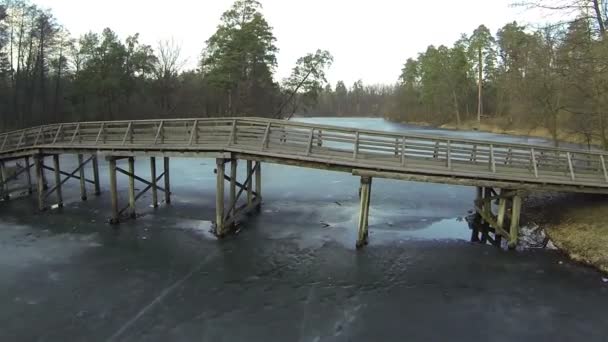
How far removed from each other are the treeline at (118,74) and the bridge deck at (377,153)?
32.1 m

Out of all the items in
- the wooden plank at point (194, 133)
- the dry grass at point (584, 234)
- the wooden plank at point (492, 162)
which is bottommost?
the dry grass at point (584, 234)

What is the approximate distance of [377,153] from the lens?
1451 centimetres

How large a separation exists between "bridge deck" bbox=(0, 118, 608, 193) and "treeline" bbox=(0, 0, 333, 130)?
32.1 meters

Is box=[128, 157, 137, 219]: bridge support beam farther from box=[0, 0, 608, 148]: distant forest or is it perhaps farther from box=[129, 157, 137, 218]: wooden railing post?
box=[0, 0, 608, 148]: distant forest

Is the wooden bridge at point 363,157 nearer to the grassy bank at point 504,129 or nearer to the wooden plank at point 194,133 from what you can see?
the wooden plank at point 194,133

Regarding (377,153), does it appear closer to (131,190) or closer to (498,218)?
(498,218)

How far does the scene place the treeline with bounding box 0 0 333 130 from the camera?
4406 centimetres

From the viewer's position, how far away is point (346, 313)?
9.88 meters

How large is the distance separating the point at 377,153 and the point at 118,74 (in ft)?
152

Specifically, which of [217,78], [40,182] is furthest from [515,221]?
[217,78]

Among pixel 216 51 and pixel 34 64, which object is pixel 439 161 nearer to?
pixel 216 51

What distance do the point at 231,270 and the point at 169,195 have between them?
944 centimetres

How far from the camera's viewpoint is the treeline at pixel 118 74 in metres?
44.1

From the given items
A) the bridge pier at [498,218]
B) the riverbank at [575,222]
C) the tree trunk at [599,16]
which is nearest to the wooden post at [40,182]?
the bridge pier at [498,218]
